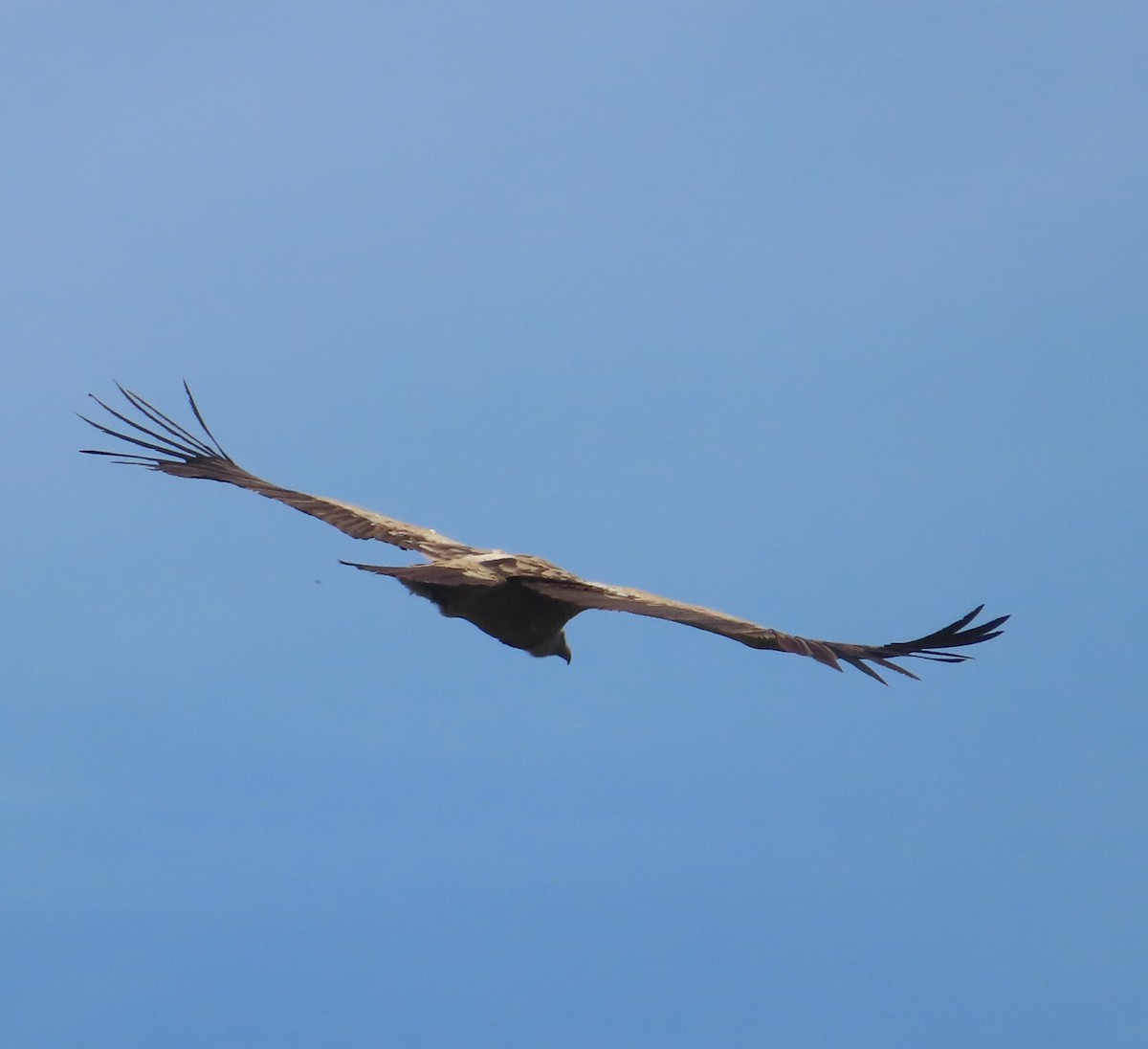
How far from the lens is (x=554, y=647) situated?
9.48 meters

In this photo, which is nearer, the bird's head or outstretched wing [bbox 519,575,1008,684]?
outstretched wing [bbox 519,575,1008,684]

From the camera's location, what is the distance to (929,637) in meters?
7.91

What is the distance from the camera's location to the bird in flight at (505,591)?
7.39m

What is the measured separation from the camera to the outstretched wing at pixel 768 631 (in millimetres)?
7227

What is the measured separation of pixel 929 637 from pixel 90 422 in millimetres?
5822

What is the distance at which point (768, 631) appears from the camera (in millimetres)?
7355

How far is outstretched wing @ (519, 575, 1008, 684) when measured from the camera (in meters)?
7.23

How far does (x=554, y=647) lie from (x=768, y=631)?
238 centimetres

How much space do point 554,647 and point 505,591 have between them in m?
0.87

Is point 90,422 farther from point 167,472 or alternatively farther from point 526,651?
point 526,651

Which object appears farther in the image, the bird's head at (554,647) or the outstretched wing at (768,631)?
the bird's head at (554,647)

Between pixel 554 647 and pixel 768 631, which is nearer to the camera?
pixel 768 631

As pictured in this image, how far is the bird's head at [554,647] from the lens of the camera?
9.35 meters

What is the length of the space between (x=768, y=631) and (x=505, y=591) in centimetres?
192
